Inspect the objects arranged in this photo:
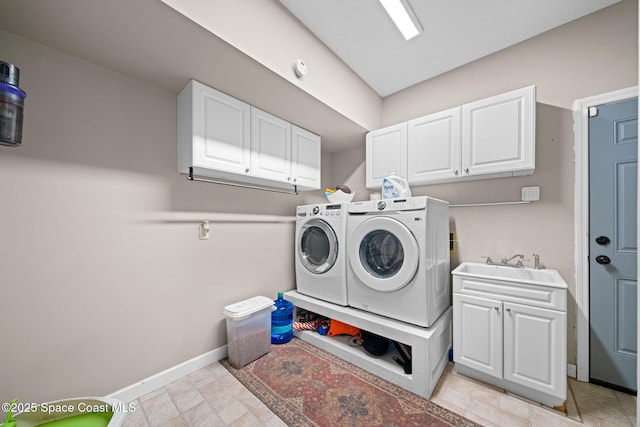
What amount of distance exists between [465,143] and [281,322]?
2.36 metres

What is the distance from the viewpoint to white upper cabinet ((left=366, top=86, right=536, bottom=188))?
1.81m

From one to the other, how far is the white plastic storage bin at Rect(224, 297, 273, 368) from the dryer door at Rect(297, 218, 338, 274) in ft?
1.83

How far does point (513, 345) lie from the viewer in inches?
63.1

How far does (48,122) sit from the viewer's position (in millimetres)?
1376

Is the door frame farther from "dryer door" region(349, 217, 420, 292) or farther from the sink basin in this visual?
"dryer door" region(349, 217, 420, 292)

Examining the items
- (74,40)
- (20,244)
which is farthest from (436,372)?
(74,40)

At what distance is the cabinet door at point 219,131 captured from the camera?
1722mm

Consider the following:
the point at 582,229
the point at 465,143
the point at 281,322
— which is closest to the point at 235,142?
the point at 281,322

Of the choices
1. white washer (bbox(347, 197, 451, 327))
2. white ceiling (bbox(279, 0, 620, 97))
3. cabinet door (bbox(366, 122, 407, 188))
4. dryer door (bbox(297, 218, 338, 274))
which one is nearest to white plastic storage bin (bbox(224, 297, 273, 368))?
dryer door (bbox(297, 218, 338, 274))

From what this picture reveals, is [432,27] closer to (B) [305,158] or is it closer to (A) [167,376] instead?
(B) [305,158]

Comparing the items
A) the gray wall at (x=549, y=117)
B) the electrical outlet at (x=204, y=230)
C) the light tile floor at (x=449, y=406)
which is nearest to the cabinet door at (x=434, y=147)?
the gray wall at (x=549, y=117)

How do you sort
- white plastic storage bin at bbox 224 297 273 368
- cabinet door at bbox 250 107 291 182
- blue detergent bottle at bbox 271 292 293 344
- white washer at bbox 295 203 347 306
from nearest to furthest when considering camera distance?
1. white plastic storage bin at bbox 224 297 273 368
2. cabinet door at bbox 250 107 291 182
3. white washer at bbox 295 203 347 306
4. blue detergent bottle at bbox 271 292 293 344

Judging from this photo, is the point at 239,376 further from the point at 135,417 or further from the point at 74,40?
the point at 74,40

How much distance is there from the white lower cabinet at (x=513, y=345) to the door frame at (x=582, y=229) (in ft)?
1.91
